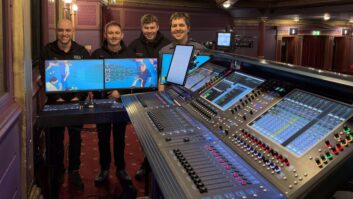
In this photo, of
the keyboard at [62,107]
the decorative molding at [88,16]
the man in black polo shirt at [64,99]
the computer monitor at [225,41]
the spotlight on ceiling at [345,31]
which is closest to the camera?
the keyboard at [62,107]

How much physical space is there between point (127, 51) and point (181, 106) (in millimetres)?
1401

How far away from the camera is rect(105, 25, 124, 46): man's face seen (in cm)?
339

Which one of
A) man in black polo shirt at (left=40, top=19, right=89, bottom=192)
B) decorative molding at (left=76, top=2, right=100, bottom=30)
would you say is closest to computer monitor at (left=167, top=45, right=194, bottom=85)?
man in black polo shirt at (left=40, top=19, right=89, bottom=192)

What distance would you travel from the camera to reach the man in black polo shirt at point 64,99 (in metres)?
3.23

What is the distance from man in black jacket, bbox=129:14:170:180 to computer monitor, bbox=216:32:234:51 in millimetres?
876

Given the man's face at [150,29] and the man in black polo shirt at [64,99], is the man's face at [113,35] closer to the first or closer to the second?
the man in black polo shirt at [64,99]

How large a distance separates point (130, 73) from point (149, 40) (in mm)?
1095

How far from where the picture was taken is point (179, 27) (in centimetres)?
329

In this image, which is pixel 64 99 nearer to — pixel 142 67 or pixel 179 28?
pixel 142 67

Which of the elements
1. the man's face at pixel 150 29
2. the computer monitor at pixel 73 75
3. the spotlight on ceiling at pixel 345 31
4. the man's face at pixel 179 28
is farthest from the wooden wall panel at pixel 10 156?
the spotlight on ceiling at pixel 345 31

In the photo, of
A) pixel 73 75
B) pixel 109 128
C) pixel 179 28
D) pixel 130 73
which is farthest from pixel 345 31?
pixel 73 75

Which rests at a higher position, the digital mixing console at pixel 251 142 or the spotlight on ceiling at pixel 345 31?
the spotlight on ceiling at pixel 345 31

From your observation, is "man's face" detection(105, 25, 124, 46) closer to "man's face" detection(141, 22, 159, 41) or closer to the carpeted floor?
"man's face" detection(141, 22, 159, 41)

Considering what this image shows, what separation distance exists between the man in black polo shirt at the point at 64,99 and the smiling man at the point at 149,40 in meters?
0.71
